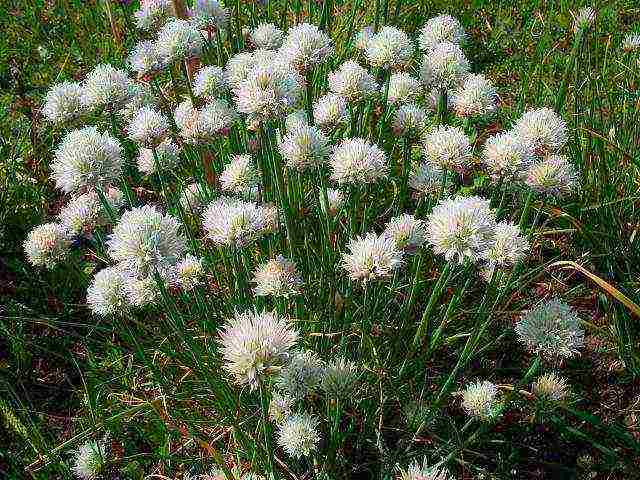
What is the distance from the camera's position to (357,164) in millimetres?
1479

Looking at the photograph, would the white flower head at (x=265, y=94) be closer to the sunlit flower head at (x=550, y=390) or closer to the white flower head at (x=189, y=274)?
the white flower head at (x=189, y=274)

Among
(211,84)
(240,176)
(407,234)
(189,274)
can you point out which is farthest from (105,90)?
(407,234)

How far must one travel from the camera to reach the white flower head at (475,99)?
5.51 ft

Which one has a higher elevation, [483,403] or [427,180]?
[427,180]

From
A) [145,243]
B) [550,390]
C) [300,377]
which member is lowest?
[550,390]

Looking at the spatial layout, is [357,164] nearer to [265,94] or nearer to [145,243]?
[265,94]

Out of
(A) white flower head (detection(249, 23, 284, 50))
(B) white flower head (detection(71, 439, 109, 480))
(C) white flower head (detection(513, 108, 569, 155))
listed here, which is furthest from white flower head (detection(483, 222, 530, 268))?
(B) white flower head (detection(71, 439, 109, 480))

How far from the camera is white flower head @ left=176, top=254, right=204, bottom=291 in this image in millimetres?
1604

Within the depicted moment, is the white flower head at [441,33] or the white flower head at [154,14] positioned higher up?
the white flower head at [154,14]

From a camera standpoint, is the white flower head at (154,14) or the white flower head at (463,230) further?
the white flower head at (154,14)

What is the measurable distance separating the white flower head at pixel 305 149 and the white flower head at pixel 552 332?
24.1 inches

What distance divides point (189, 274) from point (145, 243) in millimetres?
375

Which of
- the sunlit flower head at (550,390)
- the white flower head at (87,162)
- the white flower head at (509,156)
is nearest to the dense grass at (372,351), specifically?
the sunlit flower head at (550,390)

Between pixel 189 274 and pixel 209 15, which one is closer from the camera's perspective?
pixel 189 274
